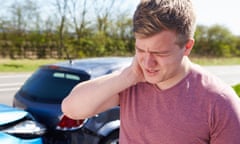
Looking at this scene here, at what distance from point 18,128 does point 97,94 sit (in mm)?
2147

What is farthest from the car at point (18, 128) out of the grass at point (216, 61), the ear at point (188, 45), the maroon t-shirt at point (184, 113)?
the grass at point (216, 61)

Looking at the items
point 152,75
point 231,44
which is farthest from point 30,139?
point 231,44

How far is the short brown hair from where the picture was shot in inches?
51.8

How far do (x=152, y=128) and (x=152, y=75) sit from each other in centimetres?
22

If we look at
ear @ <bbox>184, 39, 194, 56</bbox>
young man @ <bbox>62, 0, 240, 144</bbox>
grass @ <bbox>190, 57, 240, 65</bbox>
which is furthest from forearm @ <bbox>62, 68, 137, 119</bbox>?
grass @ <bbox>190, 57, 240, 65</bbox>

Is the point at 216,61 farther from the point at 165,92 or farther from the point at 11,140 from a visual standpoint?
the point at 165,92

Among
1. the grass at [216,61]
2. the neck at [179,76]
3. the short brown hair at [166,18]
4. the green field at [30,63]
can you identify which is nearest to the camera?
the short brown hair at [166,18]

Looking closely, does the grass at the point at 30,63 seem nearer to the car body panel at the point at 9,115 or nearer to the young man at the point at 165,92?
the car body panel at the point at 9,115

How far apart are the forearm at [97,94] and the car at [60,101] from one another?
240 centimetres

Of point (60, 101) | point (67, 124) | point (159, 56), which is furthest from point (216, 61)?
point (159, 56)

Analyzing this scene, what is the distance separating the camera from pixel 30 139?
11.6 feet

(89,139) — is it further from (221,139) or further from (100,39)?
(100,39)

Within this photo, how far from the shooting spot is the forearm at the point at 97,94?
153cm

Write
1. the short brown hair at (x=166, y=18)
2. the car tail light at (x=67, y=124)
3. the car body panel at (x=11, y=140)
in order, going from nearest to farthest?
1. the short brown hair at (x=166, y=18)
2. the car body panel at (x=11, y=140)
3. the car tail light at (x=67, y=124)
